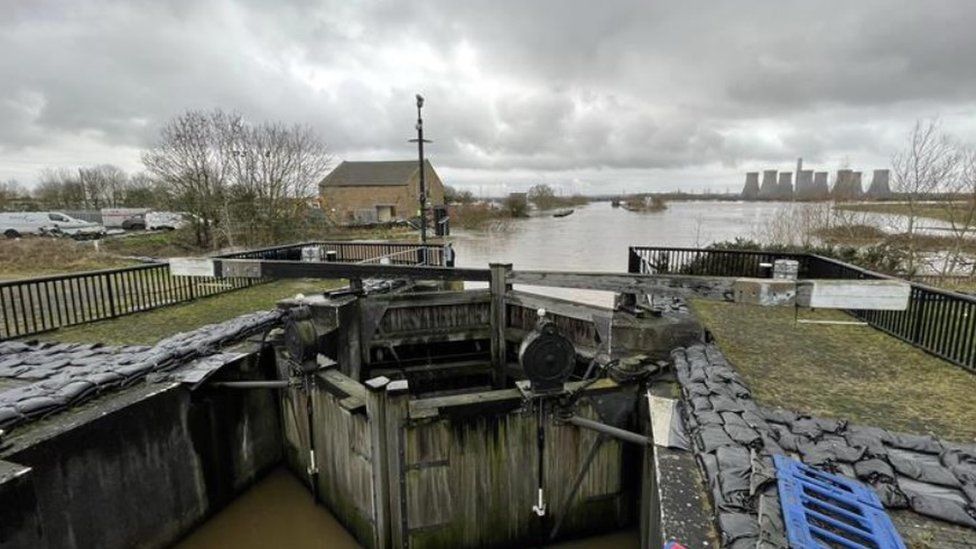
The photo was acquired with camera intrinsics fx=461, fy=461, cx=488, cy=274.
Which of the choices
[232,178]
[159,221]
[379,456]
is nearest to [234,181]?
[232,178]

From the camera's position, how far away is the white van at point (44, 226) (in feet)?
83.3

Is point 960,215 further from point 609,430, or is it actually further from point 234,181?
point 234,181

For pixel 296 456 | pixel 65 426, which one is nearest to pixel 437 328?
pixel 296 456

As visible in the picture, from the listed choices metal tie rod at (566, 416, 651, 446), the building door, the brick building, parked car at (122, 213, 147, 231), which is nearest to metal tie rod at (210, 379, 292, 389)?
metal tie rod at (566, 416, 651, 446)

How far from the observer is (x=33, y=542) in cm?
356

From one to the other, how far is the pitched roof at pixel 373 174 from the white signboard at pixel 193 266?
37.9m

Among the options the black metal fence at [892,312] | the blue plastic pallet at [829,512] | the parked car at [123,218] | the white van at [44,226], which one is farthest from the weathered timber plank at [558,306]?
the parked car at [123,218]

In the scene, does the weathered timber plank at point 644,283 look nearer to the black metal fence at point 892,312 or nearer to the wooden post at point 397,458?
the wooden post at point 397,458

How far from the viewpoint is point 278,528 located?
5570mm

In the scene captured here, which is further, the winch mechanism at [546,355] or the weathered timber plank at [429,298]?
the weathered timber plank at [429,298]

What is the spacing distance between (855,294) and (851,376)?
6.34 ft

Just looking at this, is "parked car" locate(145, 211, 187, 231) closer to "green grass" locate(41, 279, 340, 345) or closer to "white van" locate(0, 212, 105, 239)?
"white van" locate(0, 212, 105, 239)

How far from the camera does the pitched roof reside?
4388 centimetres

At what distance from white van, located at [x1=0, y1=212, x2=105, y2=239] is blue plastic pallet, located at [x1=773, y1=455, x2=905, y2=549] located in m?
32.8
